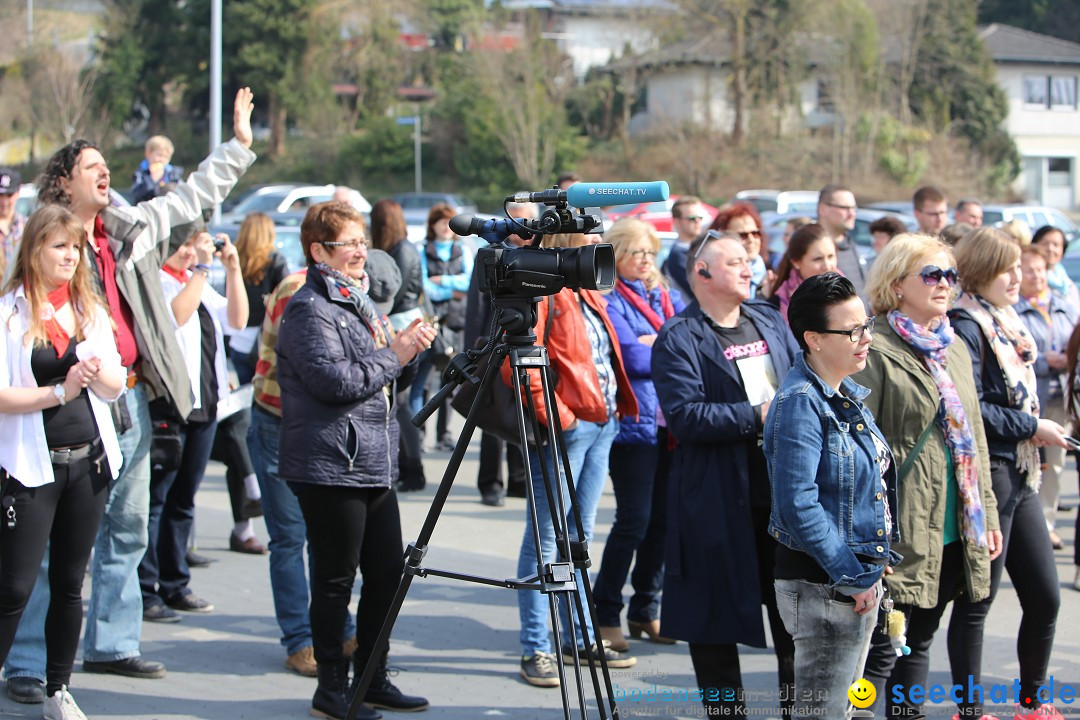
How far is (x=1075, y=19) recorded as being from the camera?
5962 centimetres

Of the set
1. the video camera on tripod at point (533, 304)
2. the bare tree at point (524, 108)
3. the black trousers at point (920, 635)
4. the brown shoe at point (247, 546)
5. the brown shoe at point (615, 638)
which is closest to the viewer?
the video camera on tripod at point (533, 304)

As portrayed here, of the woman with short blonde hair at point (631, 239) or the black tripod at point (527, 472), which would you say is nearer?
the black tripod at point (527, 472)

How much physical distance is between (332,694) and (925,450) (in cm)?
242

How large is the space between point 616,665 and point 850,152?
42.6 meters

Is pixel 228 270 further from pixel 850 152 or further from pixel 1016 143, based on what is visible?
pixel 1016 143

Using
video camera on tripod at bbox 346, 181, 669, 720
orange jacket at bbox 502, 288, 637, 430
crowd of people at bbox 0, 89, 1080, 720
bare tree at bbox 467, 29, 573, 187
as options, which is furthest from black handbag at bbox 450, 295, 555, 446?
bare tree at bbox 467, 29, 573, 187

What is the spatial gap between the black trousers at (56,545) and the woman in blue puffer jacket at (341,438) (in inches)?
28.0

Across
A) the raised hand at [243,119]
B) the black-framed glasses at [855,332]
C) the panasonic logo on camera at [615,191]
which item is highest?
the raised hand at [243,119]

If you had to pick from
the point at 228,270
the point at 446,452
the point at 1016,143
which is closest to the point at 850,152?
the point at 1016,143

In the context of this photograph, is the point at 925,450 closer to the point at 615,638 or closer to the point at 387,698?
the point at 615,638

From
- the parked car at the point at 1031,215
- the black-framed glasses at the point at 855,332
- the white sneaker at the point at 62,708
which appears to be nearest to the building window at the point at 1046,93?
the parked car at the point at 1031,215

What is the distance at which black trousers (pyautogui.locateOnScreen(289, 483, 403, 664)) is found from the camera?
15.6 ft

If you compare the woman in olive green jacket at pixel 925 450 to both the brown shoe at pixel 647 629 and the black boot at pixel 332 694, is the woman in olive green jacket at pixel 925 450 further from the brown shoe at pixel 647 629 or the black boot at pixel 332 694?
the black boot at pixel 332 694

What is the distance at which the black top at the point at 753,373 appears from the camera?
464cm
